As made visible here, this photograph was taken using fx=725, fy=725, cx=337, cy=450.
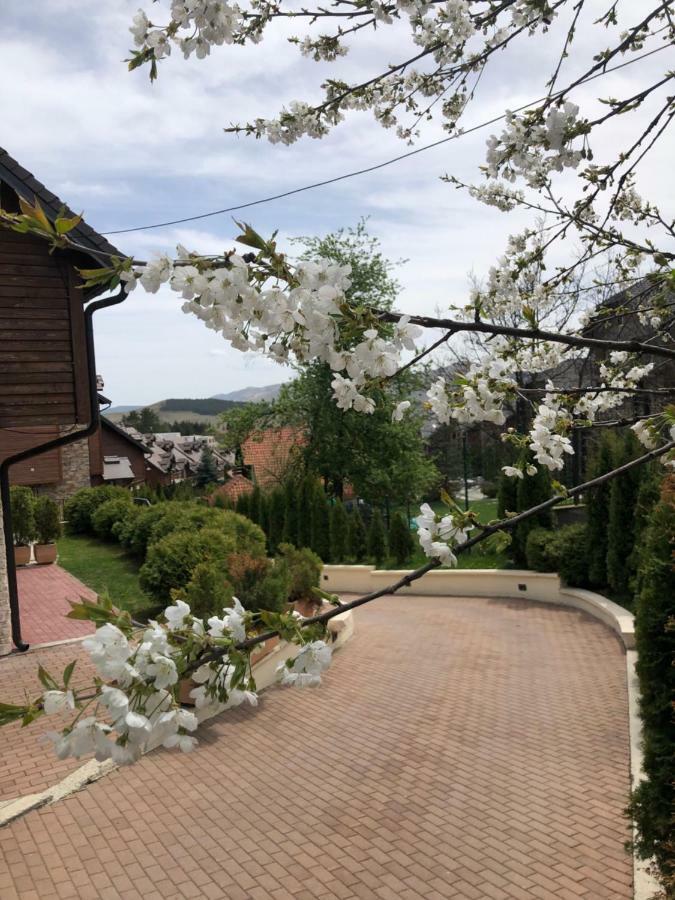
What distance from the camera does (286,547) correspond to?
9.45 meters

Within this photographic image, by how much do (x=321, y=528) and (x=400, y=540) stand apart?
206 centimetres

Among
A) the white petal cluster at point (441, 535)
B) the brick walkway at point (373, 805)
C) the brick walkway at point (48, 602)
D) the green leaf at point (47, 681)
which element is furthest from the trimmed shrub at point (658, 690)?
the brick walkway at point (48, 602)

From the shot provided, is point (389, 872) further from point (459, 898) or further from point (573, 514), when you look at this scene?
point (573, 514)

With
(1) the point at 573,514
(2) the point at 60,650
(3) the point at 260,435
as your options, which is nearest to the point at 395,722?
(2) the point at 60,650

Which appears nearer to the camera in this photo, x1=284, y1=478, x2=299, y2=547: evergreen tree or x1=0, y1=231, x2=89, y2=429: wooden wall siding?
x1=0, y1=231, x2=89, y2=429: wooden wall siding

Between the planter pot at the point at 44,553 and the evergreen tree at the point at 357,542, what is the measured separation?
595cm

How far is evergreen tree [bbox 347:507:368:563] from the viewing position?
1556 centimetres

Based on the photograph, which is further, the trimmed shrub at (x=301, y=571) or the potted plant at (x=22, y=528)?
the potted plant at (x=22, y=528)

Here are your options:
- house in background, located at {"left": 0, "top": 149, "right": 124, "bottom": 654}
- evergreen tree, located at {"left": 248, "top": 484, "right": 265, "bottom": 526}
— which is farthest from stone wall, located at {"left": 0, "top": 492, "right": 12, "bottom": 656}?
evergreen tree, located at {"left": 248, "top": 484, "right": 265, "bottom": 526}

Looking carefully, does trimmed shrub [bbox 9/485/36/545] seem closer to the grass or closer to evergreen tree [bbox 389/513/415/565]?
the grass

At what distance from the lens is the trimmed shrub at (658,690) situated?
11.8 feet

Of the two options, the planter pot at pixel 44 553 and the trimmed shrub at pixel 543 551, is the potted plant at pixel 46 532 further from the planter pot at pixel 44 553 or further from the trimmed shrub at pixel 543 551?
the trimmed shrub at pixel 543 551

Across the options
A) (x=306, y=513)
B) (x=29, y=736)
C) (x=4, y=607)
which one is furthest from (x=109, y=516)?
(x=29, y=736)

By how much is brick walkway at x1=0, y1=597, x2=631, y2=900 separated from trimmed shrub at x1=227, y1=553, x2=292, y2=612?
92 centimetres
